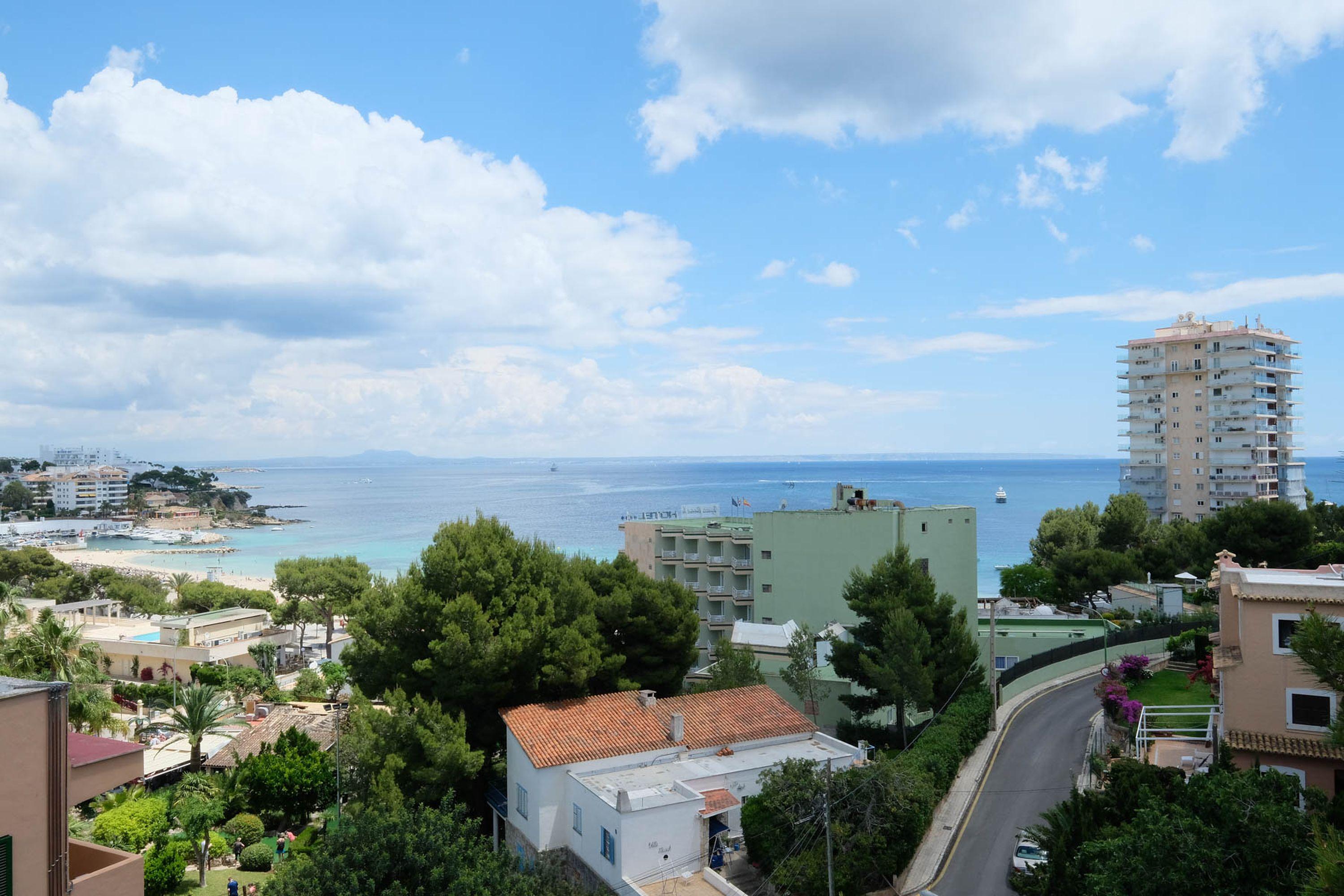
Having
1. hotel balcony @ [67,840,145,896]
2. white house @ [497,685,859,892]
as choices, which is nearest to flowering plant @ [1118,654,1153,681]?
white house @ [497,685,859,892]

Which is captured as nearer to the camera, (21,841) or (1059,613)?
(21,841)

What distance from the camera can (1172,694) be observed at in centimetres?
3152

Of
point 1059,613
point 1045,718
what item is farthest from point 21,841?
point 1059,613

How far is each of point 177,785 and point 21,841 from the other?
2540 cm

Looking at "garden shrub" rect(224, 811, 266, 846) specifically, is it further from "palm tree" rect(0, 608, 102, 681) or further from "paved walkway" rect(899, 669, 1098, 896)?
"paved walkway" rect(899, 669, 1098, 896)

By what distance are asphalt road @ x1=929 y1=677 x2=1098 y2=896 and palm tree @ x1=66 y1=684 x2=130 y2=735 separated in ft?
94.1

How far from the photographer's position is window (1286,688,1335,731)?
1892 cm

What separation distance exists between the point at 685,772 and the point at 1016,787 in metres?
10.9

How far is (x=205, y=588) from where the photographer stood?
2943 inches

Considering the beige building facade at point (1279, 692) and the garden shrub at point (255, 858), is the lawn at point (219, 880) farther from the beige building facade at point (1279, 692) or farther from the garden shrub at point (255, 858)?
the beige building facade at point (1279, 692)

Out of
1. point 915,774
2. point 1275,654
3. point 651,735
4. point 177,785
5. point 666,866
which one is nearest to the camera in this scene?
point 1275,654

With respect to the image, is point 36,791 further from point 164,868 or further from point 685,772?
point 164,868

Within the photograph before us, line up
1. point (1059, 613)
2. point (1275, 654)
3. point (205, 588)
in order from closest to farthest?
point (1275, 654), point (1059, 613), point (205, 588)

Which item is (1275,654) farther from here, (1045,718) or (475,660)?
(475,660)
